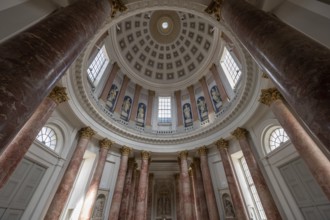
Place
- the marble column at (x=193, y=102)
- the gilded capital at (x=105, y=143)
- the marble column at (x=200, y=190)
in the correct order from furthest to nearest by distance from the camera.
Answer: the marble column at (x=193, y=102) < the gilded capital at (x=105, y=143) < the marble column at (x=200, y=190)

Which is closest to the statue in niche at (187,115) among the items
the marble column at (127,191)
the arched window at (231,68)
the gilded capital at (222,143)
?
the gilded capital at (222,143)

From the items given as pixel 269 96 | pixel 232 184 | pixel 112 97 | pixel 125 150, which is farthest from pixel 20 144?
pixel 269 96

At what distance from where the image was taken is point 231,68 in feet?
52.1

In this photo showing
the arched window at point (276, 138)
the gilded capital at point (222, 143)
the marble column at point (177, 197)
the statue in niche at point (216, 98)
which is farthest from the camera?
the marble column at point (177, 197)

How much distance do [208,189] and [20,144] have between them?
1188 centimetres

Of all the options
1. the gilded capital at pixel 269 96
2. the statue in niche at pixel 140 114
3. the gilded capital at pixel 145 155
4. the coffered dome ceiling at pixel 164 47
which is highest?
the coffered dome ceiling at pixel 164 47

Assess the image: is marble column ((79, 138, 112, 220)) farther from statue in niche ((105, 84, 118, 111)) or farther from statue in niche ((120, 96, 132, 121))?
statue in niche ((120, 96, 132, 121))

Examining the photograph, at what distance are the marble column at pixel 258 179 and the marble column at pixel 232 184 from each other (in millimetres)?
1435

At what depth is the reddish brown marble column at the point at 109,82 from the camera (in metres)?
15.5

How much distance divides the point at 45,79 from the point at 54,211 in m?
9.00

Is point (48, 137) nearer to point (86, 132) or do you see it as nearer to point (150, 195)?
point (86, 132)

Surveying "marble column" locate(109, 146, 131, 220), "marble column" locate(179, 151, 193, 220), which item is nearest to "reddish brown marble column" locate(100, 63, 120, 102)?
"marble column" locate(109, 146, 131, 220)

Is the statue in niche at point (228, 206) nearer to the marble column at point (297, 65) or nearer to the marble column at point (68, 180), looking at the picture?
the marble column at point (68, 180)

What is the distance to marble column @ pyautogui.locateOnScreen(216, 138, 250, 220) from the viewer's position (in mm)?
10023
